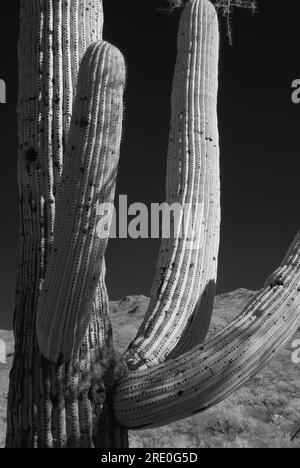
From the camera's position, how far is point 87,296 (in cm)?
288

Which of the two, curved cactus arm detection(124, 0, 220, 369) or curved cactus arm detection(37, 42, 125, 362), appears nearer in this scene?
curved cactus arm detection(37, 42, 125, 362)

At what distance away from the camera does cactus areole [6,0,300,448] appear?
288cm

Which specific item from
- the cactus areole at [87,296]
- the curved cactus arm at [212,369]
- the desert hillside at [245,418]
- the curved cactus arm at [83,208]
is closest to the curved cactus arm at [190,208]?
the cactus areole at [87,296]

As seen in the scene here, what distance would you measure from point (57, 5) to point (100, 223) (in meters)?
1.60

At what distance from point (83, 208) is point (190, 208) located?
3.98 ft

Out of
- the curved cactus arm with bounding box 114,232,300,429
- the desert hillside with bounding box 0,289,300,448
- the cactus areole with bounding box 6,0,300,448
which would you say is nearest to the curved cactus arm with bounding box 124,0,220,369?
the cactus areole with bounding box 6,0,300,448

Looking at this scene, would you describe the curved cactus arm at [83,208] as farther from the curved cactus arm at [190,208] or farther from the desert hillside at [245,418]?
the desert hillside at [245,418]

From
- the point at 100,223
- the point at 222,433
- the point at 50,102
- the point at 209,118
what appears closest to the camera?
the point at 100,223

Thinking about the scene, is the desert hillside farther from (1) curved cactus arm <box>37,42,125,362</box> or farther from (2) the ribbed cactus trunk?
(1) curved cactus arm <box>37,42,125,362</box>

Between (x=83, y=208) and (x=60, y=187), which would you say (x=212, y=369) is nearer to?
(x=83, y=208)

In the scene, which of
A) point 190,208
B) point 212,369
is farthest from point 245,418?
point 212,369

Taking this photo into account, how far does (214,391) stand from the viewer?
2939 millimetres

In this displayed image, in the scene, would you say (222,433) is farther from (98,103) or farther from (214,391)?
(98,103)
